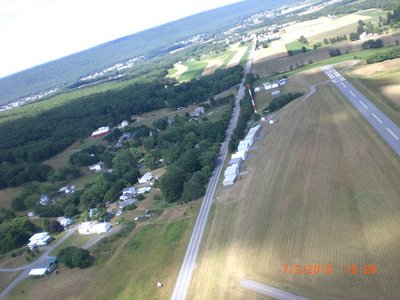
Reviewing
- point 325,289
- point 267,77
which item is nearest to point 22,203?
point 325,289

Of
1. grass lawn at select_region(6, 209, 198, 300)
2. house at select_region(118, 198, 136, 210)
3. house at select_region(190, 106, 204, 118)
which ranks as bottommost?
grass lawn at select_region(6, 209, 198, 300)

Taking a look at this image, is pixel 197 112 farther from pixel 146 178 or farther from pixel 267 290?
pixel 267 290

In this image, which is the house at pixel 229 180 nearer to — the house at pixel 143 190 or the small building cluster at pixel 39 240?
the house at pixel 143 190

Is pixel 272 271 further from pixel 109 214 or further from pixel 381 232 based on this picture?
pixel 109 214

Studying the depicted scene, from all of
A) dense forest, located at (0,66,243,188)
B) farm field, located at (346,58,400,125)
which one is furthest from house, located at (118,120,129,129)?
farm field, located at (346,58,400,125)

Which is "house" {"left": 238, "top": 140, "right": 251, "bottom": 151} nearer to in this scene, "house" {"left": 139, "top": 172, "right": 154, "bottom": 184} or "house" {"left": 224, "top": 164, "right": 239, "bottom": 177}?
Answer: "house" {"left": 224, "top": 164, "right": 239, "bottom": 177}
